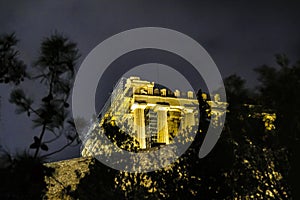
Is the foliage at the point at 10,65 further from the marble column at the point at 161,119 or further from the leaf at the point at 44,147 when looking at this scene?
the marble column at the point at 161,119

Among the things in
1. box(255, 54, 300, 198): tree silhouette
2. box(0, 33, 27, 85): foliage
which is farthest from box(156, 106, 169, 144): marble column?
box(0, 33, 27, 85): foliage

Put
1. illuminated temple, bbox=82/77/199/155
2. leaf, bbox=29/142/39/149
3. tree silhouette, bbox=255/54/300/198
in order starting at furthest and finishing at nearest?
illuminated temple, bbox=82/77/199/155, tree silhouette, bbox=255/54/300/198, leaf, bbox=29/142/39/149

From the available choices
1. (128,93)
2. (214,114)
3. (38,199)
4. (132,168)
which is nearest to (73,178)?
(132,168)

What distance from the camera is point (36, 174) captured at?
3031mm

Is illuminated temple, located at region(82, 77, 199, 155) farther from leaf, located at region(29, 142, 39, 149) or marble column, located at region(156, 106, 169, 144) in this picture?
leaf, located at region(29, 142, 39, 149)

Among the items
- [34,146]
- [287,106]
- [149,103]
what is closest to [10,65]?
[34,146]

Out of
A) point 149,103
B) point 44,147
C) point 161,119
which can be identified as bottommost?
point 44,147

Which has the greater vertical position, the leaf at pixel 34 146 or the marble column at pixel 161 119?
the marble column at pixel 161 119

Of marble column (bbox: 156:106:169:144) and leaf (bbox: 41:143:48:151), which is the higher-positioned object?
marble column (bbox: 156:106:169:144)

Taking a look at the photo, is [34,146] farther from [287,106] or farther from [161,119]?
[161,119]

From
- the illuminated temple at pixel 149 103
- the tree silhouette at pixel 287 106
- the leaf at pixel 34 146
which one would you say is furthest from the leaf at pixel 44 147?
the illuminated temple at pixel 149 103

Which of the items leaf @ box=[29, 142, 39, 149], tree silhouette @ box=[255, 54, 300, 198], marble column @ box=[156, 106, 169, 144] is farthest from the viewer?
marble column @ box=[156, 106, 169, 144]

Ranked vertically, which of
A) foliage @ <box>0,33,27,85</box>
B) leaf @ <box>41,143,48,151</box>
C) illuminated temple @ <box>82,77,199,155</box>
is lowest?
leaf @ <box>41,143,48,151</box>

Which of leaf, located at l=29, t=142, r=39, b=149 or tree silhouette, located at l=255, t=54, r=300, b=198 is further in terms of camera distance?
tree silhouette, located at l=255, t=54, r=300, b=198
